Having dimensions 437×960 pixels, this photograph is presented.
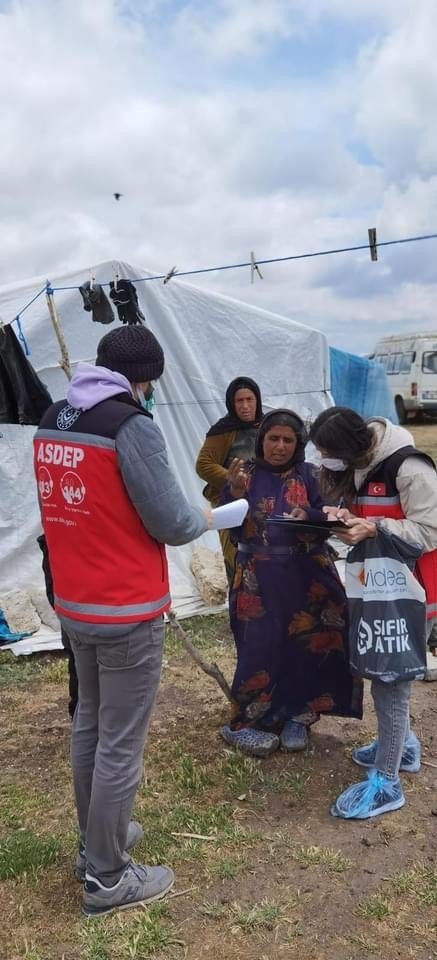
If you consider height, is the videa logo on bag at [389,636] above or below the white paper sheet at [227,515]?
below

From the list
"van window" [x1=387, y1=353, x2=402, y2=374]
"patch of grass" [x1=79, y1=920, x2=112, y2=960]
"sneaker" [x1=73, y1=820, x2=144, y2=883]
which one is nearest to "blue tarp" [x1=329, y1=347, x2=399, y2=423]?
"sneaker" [x1=73, y1=820, x2=144, y2=883]

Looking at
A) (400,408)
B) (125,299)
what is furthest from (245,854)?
(400,408)

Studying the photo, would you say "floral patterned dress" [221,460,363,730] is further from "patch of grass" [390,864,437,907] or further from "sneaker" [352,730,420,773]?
"patch of grass" [390,864,437,907]

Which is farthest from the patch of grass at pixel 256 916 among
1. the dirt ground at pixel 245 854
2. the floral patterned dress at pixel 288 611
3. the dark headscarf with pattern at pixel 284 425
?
the dark headscarf with pattern at pixel 284 425

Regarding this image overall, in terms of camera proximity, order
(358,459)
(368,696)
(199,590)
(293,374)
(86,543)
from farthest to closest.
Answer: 1. (293,374)
2. (199,590)
3. (368,696)
4. (358,459)
5. (86,543)

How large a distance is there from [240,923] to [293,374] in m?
5.48

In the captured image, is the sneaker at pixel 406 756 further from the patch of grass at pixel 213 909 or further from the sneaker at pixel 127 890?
the sneaker at pixel 127 890

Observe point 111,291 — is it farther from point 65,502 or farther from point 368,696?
point 65,502

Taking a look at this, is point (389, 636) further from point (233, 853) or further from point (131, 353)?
point (131, 353)

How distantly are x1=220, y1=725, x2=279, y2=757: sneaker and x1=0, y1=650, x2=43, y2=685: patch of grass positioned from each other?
172 cm

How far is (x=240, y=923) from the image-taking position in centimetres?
238

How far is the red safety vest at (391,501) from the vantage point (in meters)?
2.73

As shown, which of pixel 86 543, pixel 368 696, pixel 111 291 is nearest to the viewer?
pixel 86 543

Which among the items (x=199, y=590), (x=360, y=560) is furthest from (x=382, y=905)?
(x=199, y=590)
